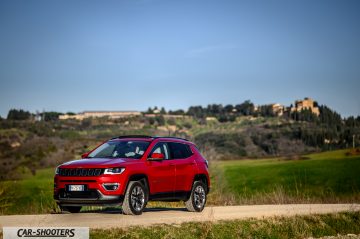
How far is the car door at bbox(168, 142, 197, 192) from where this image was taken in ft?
57.0

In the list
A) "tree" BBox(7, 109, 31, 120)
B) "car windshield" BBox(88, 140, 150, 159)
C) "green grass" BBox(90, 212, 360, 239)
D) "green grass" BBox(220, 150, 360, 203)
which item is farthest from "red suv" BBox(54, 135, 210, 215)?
"tree" BBox(7, 109, 31, 120)

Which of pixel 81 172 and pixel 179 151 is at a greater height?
pixel 179 151

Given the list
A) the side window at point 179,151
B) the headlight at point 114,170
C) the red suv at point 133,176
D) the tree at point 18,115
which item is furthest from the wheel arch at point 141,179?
the tree at point 18,115

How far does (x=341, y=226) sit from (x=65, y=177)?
8.58 metres

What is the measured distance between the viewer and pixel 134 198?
1573 cm

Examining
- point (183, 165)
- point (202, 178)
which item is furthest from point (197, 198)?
point (183, 165)

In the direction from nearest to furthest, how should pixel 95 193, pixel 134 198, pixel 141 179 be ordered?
pixel 95 193 < pixel 134 198 < pixel 141 179

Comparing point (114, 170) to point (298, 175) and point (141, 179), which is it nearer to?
point (141, 179)

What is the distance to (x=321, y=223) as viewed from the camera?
18.3m

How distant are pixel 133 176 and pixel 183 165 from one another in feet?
8.18

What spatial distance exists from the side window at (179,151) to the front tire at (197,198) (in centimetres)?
89

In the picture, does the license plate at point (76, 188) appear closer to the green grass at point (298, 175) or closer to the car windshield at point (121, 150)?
the car windshield at point (121, 150)

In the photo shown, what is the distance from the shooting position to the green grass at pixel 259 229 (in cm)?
1333

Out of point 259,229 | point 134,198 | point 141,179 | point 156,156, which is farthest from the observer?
point 156,156
